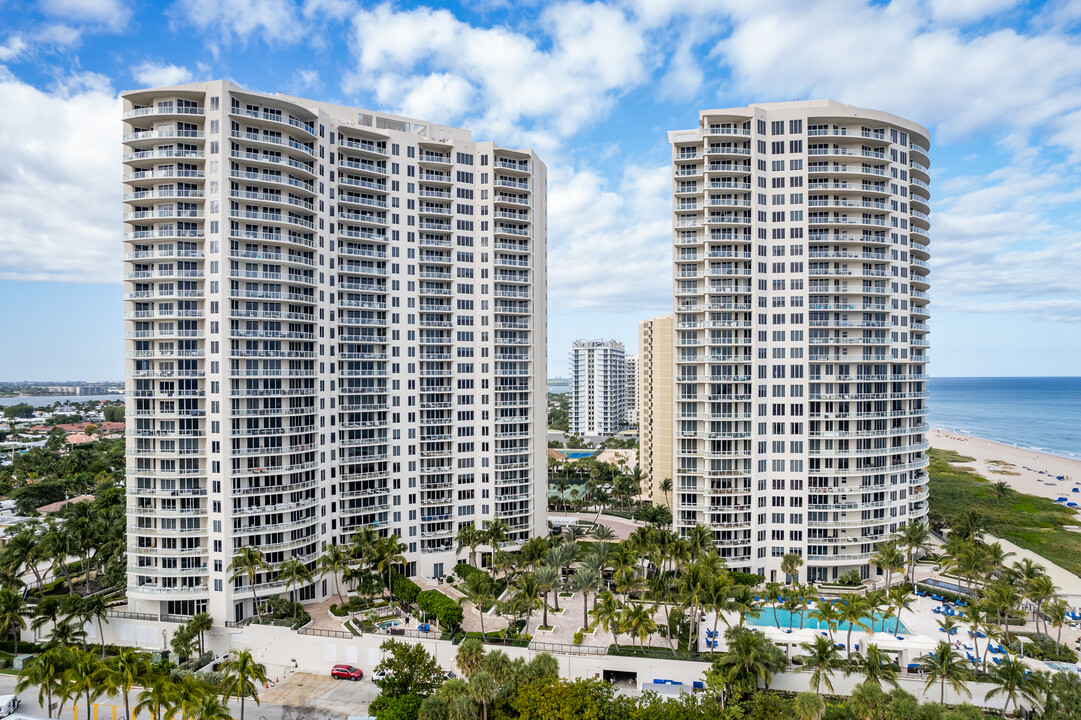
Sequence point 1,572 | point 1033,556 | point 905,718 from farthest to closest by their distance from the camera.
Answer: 1. point 1033,556
2. point 1,572
3. point 905,718

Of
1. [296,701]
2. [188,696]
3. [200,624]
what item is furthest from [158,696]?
[200,624]

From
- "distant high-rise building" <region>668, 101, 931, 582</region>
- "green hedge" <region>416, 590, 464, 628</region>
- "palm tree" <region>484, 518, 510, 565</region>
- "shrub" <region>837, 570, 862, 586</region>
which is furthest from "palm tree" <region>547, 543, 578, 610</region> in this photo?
"shrub" <region>837, 570, 862, 586</region>

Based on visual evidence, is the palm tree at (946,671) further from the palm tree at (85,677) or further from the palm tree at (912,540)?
the palm tree at (85,677)

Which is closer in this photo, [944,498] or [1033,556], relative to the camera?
[1033,556]

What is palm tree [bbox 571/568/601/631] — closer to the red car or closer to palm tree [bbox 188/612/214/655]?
the red car

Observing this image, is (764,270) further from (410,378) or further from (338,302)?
(338,302)

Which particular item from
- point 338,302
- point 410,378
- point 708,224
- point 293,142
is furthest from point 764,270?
point 293,142
